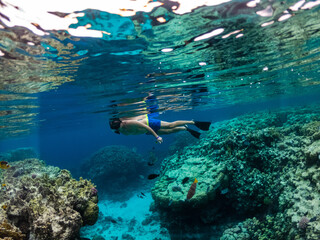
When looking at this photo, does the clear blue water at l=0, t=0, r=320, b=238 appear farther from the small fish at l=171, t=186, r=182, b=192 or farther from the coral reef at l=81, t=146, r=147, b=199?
the coral reef at l=81, t=146, r=147, b=199

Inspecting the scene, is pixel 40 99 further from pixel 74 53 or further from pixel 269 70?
pixel 269 70

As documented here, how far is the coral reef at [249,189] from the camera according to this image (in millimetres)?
6723

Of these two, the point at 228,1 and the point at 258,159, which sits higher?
the point at 228,1

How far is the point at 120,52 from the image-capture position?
30.0 feet

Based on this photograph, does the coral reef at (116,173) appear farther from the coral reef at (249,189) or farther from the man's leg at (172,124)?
the man's leg at (172,124)

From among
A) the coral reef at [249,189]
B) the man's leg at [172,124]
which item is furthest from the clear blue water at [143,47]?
the coral reef at [249,189]

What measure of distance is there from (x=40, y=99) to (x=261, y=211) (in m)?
17.0

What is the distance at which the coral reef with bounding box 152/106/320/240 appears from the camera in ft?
22.1

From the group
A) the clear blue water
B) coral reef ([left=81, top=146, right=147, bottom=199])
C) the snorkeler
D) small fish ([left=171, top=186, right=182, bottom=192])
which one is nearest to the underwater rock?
the snorkeler

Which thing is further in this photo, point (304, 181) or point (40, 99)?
point (40, 99)

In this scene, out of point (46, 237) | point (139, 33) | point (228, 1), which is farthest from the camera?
point (139, 33)

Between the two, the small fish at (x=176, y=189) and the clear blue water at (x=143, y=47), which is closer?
the clear blue water at (x=143, y=47)

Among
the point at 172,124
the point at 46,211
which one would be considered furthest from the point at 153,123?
the point at 46,211

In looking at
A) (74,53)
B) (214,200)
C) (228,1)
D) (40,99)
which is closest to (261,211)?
(214,200)
